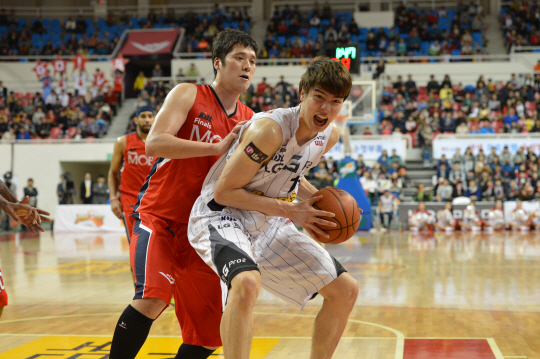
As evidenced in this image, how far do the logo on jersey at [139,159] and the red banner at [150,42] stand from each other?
22.6 metres

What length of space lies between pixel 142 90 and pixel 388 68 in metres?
10.8

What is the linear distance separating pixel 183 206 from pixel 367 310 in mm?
3226

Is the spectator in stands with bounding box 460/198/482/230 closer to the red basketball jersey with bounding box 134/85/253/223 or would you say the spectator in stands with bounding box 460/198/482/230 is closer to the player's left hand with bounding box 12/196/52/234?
the red basketball jersey with bounding box 134/85/253/223

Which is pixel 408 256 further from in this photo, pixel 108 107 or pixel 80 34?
pixel 80 34

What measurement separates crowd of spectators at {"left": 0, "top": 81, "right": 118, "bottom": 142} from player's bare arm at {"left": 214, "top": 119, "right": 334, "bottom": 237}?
69.7ft

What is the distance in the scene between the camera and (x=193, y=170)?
3.48m

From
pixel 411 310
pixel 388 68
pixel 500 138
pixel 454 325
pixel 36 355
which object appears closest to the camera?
pixel 36 355

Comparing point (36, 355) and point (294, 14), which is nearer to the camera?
point (36, 355)

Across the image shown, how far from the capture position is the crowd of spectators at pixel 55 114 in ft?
76.9

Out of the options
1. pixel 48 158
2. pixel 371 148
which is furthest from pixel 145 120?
pixel 48 158

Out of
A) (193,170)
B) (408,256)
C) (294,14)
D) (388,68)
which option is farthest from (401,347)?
(294,14)

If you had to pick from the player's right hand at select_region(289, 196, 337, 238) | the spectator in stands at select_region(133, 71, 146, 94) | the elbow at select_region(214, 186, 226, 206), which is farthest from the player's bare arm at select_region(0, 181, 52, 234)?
the spectator in stands at select_region(133, 71, 146, 94)

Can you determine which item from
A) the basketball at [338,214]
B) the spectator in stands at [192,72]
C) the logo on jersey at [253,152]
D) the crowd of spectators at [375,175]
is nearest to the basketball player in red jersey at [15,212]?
the logo on jersey at [253,152]

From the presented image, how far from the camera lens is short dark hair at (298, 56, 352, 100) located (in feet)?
10.1
